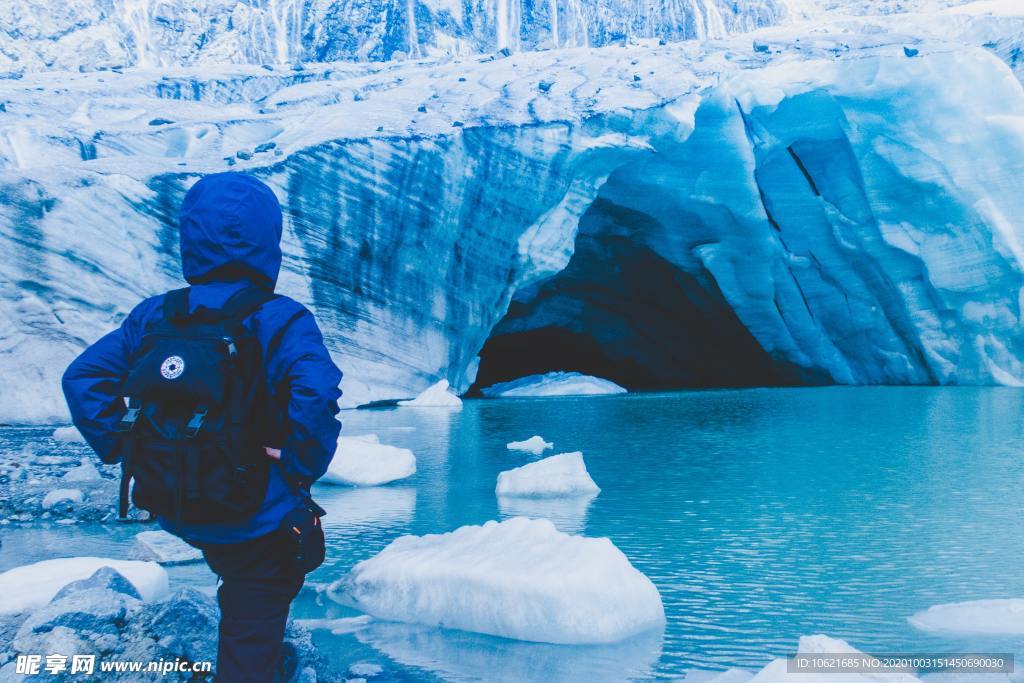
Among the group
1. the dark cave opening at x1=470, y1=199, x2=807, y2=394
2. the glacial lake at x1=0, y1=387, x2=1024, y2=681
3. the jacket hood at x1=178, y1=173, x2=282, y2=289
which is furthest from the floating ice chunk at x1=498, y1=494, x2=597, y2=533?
the dark cave opening at x1=470, y1=199, x2=807, y2=394

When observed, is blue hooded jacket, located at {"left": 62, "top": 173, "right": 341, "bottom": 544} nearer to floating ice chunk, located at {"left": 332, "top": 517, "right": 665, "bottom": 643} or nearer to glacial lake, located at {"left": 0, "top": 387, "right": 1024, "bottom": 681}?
glacial lake, located at {"left": 0, "top": 387, "right": 1024, "bottom": 681}

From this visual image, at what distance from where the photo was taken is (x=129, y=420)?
57.6 inches

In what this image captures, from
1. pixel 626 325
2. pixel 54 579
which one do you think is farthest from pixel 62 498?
pixel 626 325

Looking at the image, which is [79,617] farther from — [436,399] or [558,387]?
[558,387]

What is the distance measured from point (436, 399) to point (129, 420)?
1096 cm

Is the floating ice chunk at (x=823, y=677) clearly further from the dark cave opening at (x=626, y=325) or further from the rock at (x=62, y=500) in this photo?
the dark cave opening at (x=626, y=325)

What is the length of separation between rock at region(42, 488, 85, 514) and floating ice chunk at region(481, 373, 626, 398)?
36.3 ft

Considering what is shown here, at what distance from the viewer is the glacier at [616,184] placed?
11.8 meters

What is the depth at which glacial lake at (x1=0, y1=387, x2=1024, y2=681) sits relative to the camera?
8.46 ft

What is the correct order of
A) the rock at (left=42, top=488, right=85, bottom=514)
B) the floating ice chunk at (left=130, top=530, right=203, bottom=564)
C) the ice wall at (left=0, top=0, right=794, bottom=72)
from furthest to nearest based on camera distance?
the ice wall at (left=0, top=0, right=794, bottom=72)
the rock at (left=42, top=488, right=85, bottom=514)
the floating ice chunk at (left=130, top=530, right=203, bottom=564)

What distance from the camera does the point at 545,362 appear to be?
2019 cm

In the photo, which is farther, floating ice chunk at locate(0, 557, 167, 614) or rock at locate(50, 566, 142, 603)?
floating ice chunk at locate(0, 557, 167, 614)

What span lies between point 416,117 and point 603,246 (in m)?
4.36

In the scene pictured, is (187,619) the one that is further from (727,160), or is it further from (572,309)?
(572,309)
